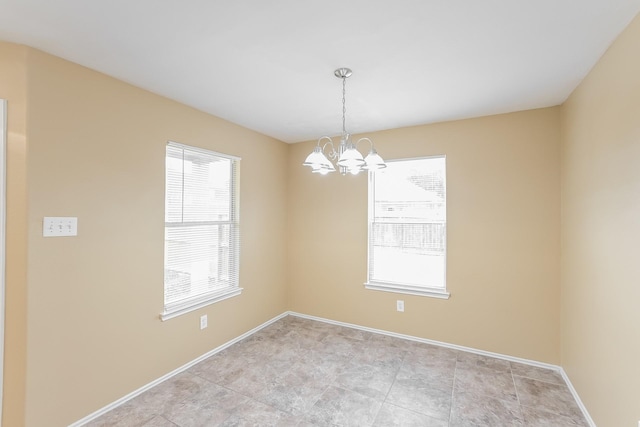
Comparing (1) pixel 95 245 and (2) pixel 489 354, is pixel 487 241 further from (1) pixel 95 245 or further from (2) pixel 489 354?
(1) pixel 95 245

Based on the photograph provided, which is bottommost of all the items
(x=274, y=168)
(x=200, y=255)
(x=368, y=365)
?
(x=368, y=365)

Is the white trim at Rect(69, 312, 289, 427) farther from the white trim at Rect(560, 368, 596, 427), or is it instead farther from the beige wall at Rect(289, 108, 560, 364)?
the white trim at Rect(560, 368, 596, 427)

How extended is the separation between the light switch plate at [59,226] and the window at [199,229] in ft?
2.31

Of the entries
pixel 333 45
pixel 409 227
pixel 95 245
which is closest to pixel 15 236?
pixel 95 245

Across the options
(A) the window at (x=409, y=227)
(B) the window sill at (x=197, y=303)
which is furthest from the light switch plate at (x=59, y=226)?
(A) the window at (x=409, y=227)

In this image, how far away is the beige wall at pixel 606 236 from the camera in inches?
61.6

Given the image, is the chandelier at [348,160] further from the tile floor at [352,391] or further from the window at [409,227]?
the tile floor at [352,391]

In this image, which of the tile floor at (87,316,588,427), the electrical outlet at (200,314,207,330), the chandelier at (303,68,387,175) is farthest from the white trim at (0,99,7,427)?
the chandelier at (303,68,387,175)

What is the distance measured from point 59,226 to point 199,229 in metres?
1.18

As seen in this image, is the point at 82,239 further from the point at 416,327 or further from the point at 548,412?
the point at 548,412

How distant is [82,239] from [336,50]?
7.23 feet

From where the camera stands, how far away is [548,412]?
84.8 inches

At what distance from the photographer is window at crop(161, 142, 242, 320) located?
2693 mm

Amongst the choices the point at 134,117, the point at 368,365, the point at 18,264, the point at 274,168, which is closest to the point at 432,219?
the point at 368,365
